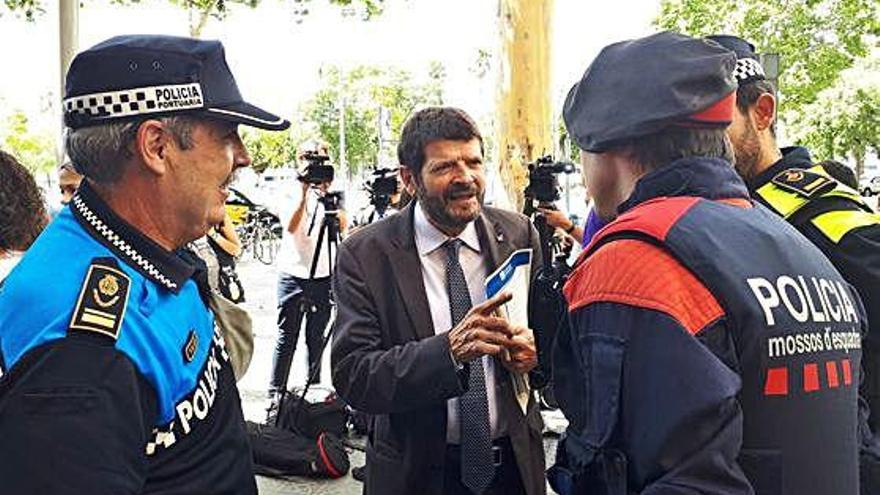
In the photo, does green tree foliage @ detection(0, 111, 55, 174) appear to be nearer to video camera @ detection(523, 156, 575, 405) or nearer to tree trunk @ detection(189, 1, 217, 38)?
tree trunk @ detection(189, 1, 217, 38)

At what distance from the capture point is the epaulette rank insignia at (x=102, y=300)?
1375 mm

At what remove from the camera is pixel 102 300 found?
Answer: 4.65ft

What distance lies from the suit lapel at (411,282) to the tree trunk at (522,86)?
4.86 m

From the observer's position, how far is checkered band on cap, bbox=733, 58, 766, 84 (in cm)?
238

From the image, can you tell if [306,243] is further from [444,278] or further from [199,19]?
[199,19]

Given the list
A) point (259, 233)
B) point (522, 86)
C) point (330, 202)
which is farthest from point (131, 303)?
point (259, 233)

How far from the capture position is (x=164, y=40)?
1716 mm

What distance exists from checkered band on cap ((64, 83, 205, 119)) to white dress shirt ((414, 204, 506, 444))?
3.81 feet

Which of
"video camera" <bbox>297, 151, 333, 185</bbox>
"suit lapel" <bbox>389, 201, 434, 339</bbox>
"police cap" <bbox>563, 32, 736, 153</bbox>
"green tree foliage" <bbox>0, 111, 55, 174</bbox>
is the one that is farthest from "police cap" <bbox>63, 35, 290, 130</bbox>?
"green tree foliage" <bbox>0, 111, 55, 174</bbox>

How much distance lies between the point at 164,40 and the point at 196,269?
439 millimetres

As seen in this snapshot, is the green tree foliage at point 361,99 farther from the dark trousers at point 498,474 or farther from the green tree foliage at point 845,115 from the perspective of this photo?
the dark trousers at point 498,474

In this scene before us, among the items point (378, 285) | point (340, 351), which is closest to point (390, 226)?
point (378, 285)

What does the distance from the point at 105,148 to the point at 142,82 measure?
0.45 ft

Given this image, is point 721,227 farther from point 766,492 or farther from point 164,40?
point 164,40
